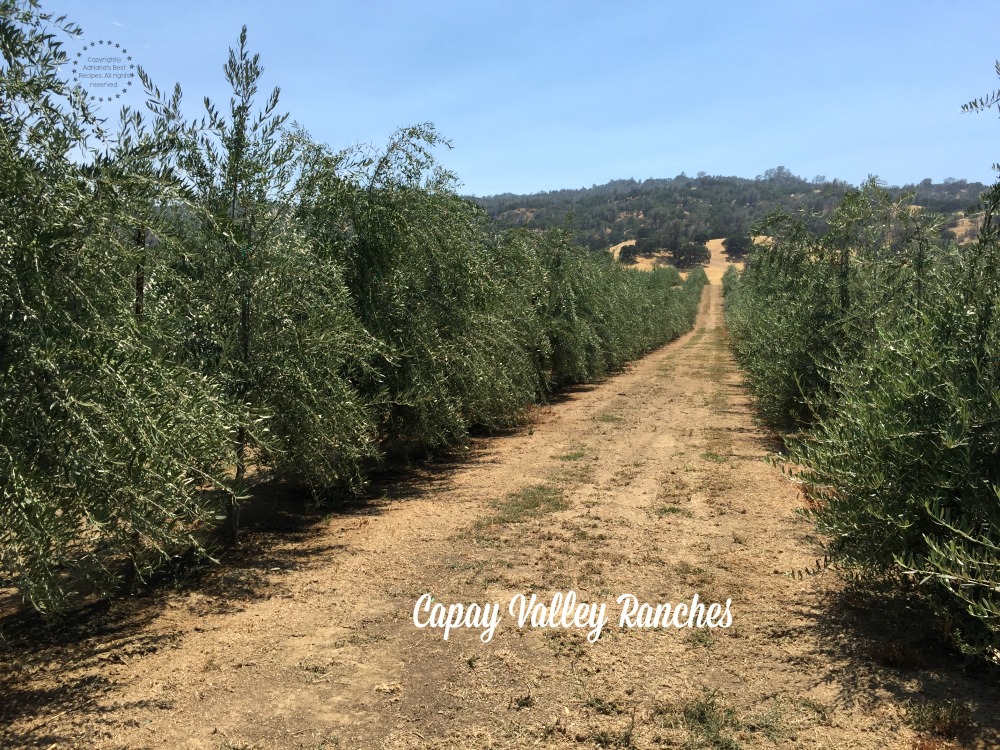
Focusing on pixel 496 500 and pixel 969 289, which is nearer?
pixel 969 289

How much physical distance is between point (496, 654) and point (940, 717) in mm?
2690

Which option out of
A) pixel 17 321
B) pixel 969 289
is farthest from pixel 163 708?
pixel 969 289

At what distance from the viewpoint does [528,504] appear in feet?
28.6

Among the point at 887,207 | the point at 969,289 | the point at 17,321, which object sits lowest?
the point at 969,289

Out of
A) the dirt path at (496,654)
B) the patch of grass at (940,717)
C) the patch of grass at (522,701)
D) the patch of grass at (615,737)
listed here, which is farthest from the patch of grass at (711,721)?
the patch of grass at (940,717)

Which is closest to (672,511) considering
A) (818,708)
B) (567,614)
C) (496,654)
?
(567,614)

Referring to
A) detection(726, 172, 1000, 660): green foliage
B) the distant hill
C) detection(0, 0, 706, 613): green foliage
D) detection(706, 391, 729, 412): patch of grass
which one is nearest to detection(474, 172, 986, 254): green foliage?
the distant hill

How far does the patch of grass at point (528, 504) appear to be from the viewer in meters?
8.13

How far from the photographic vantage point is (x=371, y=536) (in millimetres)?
7801

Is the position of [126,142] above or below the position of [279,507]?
above

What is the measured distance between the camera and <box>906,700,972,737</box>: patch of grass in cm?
384

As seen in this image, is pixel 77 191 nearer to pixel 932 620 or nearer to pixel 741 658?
pixel 741 658

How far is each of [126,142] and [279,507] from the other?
5.50m

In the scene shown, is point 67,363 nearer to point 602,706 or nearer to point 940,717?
point 602,706
